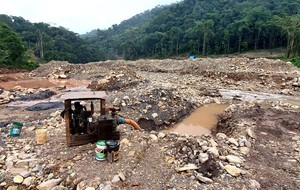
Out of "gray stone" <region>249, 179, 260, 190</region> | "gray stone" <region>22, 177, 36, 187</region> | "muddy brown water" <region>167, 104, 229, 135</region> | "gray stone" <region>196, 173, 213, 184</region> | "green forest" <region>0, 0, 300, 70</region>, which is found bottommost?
"muddy brown water" <region>167, 104, 229, 135</region>

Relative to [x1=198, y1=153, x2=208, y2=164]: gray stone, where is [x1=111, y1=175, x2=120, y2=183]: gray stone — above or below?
below

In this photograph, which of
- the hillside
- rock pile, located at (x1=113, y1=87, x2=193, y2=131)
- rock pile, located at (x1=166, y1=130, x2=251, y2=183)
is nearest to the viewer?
rock pile, located at (x1=166, y1=130, x2=251, y2=183)

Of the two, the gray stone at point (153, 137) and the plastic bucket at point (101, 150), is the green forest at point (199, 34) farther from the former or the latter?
the plastic bucket at point (101, 150)

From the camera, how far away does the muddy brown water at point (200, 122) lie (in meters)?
7.06

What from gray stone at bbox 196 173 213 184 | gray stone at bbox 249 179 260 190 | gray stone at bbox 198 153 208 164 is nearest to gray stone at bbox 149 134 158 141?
gray stone at bbox 198 153 208 164

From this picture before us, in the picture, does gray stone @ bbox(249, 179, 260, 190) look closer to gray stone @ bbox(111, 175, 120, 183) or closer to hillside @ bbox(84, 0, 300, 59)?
gray stone @ bbox(111, 175, 120, 183)

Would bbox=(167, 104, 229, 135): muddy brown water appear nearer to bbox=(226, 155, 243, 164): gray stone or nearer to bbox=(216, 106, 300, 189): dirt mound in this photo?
bbox=(216, 106, 300, 189): dirt mound

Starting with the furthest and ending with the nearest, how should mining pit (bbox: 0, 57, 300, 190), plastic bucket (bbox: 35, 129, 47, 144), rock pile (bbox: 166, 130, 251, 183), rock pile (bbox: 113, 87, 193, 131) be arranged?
1. rock pile (bbox: 113, 87, 193, 131)
2. plastic bucket (bbox: 35, 129, 47, 144)
3. rock pile (bbox: 166, 130, 251, 183)
4. mining pit (bbox: 0, 57, 300, 190)

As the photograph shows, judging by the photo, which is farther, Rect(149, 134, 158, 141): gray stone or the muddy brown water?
the muddy brown water

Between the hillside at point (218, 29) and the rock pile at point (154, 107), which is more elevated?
the hillside at point (218, 29)

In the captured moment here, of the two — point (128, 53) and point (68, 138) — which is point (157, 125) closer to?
point (68, 138)

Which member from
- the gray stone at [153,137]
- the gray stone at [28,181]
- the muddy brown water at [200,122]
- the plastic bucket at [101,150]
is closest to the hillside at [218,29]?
the muddy brown water at [200,122]

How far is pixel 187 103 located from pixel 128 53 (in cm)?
4822

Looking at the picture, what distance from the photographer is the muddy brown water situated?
7062 mm
